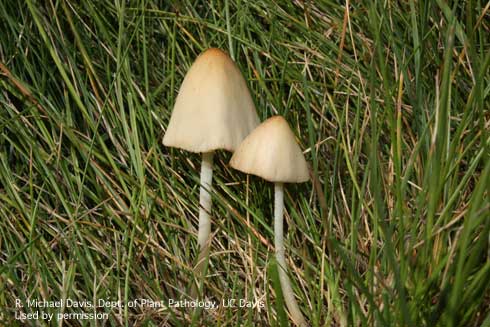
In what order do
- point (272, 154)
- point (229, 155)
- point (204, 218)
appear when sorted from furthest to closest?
point (229, 155), point (204, 218), point (272, 154)

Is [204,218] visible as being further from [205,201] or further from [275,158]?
[275,158]

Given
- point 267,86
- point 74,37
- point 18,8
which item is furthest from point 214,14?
point 18,8

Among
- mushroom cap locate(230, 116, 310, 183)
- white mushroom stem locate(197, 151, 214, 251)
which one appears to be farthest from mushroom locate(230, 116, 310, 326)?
white mushroom stem locate(197, 151, 214, 251)


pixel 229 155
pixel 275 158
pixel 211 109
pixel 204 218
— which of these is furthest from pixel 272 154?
pixel 229 155

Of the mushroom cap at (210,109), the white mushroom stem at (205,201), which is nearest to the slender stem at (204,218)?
the white mushroom stem at (205,201)

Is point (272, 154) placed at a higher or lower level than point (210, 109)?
lower

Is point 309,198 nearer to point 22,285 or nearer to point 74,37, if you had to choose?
point 22,285

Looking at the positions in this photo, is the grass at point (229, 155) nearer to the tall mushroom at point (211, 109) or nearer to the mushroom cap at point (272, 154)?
the mushroom cap at point (272, 154)
